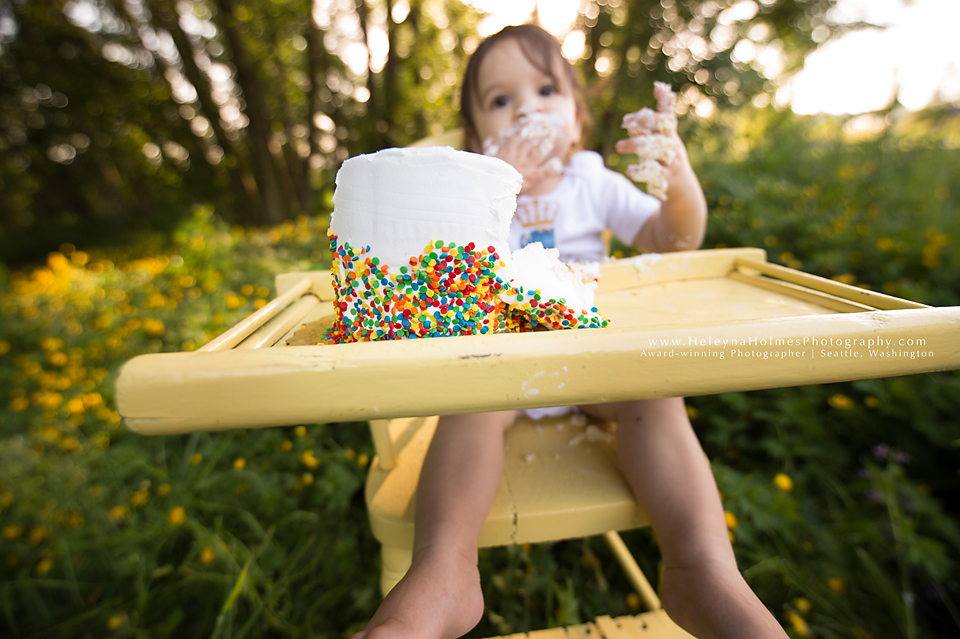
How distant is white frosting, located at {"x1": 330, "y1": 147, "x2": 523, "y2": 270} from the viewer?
46 cm

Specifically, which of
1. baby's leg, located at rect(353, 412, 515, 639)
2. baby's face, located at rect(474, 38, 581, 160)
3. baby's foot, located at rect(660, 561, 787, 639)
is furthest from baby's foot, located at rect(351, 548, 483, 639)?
baby's face, located at rect(474, 38, 581, 160)

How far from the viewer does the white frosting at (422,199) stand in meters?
0.46

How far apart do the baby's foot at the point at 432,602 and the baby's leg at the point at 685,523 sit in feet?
0.87

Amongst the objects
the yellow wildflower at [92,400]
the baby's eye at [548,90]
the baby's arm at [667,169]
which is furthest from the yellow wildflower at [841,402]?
the yellow wildflower at [92,400]

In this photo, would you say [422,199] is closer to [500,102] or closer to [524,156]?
[524,156]

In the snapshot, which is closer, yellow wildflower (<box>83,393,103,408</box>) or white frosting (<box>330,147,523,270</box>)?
white frosting (<box>330,147,523,270</box>)

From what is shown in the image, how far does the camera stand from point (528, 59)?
897 millimetres

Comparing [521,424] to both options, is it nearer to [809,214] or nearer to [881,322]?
[881,322]

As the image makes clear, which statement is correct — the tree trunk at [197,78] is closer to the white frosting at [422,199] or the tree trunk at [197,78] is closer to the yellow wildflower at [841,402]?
the white frosting at [422,199]

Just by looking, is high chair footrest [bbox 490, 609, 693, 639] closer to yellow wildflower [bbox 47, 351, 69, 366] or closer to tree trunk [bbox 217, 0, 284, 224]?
yellow wildflower [bbox 47, 351, 69, 366]

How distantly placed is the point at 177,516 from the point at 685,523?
1078mm

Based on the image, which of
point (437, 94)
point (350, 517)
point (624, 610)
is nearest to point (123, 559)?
point (350, 517)

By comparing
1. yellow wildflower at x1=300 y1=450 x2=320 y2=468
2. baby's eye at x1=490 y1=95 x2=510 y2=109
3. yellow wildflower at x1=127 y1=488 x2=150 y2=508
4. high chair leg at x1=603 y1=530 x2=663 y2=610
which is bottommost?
high chair leg at x1=603 y1=530 x2=663 y2=610

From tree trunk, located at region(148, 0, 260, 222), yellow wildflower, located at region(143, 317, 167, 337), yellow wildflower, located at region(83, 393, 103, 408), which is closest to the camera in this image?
yellow wildflower, located at region(83, 393, 103, 408)
